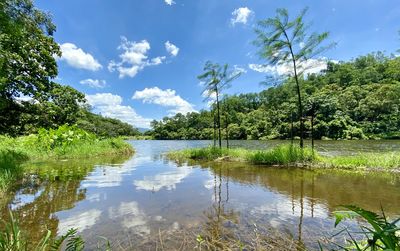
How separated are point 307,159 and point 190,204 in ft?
28.2

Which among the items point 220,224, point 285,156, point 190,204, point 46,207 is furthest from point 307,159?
point 46,207

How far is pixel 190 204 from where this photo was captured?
20.3ft

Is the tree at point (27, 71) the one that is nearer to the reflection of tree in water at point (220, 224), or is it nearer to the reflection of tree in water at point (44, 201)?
the reflection of tree in water at point (44, 201)

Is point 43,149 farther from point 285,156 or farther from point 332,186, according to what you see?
point 332,186

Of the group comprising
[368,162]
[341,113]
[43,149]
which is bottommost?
[368,162]

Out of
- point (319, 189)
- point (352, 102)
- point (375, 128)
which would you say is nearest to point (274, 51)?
point (319, 189)

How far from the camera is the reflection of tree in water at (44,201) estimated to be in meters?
4.58

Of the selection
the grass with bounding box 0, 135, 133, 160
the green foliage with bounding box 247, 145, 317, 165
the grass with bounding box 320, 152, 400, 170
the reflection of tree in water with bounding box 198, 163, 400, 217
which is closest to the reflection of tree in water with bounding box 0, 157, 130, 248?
the reflection of tree in water with bounding box 198, 163, 400, 217

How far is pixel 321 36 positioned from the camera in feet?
42.2

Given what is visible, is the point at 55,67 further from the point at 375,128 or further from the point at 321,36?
the point at 375,128

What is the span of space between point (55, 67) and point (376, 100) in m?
52.7

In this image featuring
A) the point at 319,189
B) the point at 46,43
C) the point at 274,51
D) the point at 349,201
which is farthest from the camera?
the point at 46,43

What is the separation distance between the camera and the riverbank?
1084 centimetres

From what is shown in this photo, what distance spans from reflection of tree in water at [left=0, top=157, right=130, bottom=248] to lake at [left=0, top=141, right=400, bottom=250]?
0.06ft
